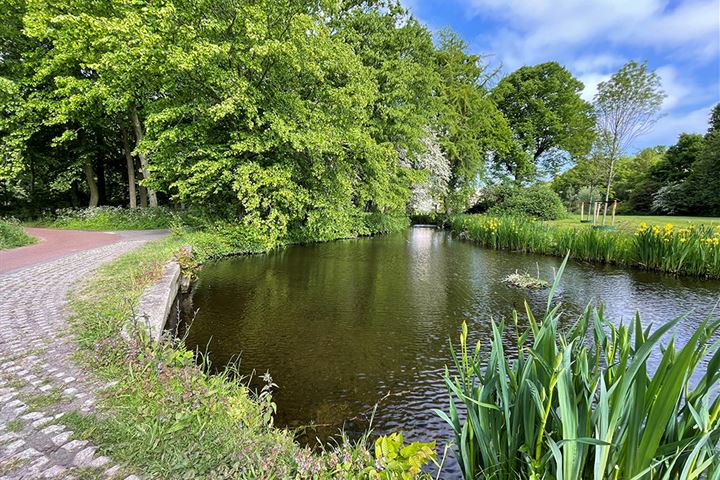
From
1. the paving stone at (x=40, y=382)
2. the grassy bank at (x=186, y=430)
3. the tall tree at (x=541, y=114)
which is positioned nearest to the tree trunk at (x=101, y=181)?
the paving stone at (x=40, y=382)

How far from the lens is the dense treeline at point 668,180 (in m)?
23.5

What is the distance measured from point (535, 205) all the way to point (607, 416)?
23.7m

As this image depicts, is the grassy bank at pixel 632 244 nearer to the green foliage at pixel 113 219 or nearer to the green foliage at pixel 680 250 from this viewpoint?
the green foliage at pixel 680 250

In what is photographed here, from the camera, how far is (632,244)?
1038cm

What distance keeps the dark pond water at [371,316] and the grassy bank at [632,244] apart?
66 cm

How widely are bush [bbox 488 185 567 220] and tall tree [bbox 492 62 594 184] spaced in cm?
539

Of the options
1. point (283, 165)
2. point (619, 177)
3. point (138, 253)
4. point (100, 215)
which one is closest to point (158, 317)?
point (138, 253)

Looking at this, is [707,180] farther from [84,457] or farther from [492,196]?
[84,457]

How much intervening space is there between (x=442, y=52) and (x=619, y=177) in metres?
25.0

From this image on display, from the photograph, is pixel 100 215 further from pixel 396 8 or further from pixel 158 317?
pixel 396 8

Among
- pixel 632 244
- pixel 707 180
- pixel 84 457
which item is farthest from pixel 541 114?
pixel 84 457

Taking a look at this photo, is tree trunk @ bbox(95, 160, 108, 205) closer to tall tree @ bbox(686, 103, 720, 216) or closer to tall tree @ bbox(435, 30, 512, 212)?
tall tree @ bbox(435, 30, 512, 212)

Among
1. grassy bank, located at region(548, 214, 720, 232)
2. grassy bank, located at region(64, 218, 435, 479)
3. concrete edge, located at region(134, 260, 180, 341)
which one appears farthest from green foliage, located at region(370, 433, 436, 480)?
grassy bank, located at region(548, 214, 720, 232)

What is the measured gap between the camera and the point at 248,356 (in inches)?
185
